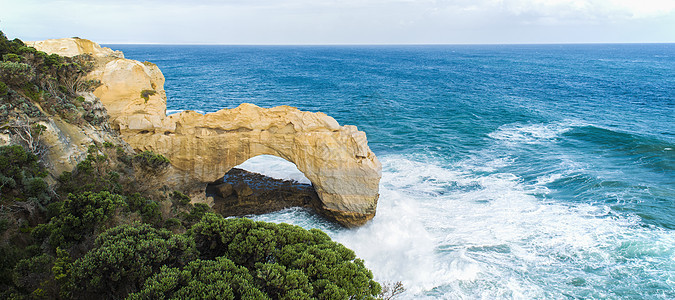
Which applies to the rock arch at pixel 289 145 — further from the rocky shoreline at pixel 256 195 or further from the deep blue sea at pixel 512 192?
the rocky shoreline at pixel 256 195

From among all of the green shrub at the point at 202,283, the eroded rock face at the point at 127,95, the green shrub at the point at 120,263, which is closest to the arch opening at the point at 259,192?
the eroded rock face at the point at 127,95

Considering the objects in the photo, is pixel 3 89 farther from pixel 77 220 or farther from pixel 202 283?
pixel 202 283

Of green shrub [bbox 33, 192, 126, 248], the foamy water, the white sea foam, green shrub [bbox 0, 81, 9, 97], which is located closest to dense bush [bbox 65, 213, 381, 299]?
green shrub [bbox 33, 192, 126, 248]

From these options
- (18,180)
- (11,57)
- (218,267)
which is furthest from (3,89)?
(218,267)

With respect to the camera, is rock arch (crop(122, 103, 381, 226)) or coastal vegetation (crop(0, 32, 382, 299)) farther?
rock arch (crop(122, 103, 381, 226))

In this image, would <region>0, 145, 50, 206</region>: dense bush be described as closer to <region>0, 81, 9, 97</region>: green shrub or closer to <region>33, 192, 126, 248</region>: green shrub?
<region>33, 192, 126, 248</region>: green shrub

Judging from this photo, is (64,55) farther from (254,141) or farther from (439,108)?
(439,108)

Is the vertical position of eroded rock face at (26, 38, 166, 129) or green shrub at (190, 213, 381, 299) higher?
eroded rock face at (26, 38, 166, 129)
